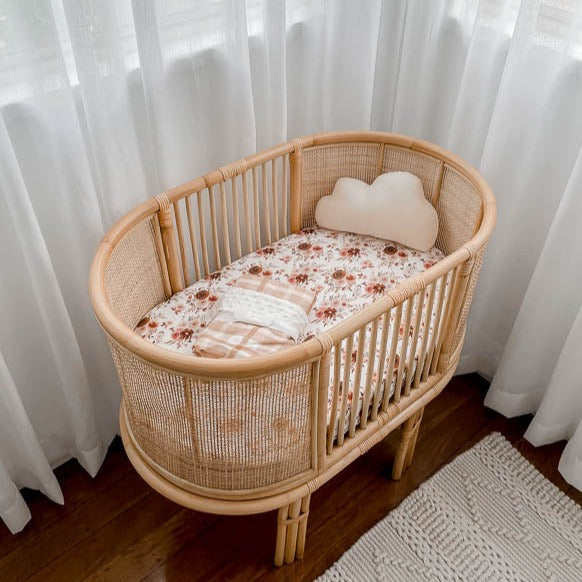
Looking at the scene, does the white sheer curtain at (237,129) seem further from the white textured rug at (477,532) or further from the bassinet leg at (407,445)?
the bassinet leg at (407,445)

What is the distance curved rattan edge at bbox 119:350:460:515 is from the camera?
133 cm

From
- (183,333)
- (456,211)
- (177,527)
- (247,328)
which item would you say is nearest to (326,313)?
(247,328)

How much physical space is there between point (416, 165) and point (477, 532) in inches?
41.9

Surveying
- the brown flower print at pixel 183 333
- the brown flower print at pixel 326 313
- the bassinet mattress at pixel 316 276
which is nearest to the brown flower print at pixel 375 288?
the bassinet mattress at pixel 316 276

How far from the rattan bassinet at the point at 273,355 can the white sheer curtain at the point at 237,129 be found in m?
0.13

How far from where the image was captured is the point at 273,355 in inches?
42.6

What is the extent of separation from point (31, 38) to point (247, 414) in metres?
0.86

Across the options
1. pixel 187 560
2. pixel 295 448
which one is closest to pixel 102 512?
pixel 187 560

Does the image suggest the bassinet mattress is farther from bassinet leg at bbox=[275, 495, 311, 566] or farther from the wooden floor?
the wooden floor

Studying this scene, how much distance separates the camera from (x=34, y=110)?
133 centimetres

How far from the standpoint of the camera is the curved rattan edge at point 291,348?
1.07m

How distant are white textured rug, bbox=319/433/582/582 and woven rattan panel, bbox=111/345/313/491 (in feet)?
1.64

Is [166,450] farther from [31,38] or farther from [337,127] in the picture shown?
[337,127]

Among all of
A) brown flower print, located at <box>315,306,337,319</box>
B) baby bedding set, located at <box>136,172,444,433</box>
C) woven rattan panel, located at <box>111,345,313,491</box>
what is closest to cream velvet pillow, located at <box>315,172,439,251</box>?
baby bedding set, located at <box>136,172,444,433</box>
